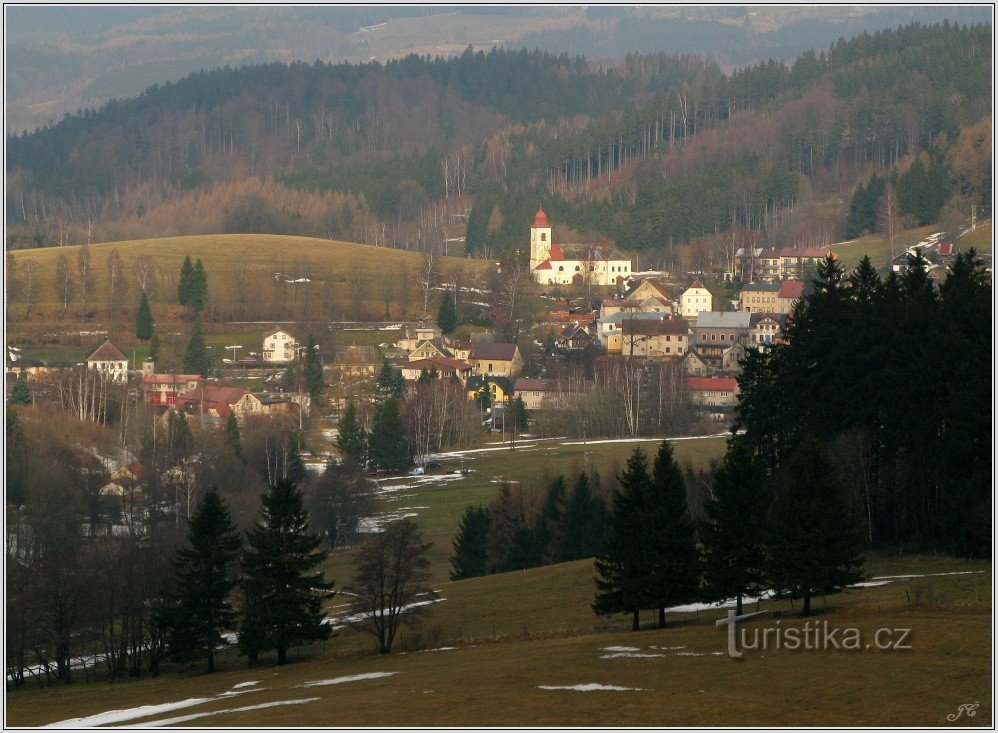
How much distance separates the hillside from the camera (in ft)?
415

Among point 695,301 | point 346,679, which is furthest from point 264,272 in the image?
point 346,679

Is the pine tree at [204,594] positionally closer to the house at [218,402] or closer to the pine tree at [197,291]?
the house at [218,402]

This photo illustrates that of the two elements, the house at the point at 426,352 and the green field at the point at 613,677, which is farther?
the house at the point at 426,352

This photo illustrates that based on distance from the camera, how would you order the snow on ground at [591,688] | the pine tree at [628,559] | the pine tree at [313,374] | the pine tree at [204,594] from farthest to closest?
1. the pine tree at [313,374]
2. the pine tree at [204,594]
3. the pine tree at [628,559]
4. the snow on ground at [591,688]

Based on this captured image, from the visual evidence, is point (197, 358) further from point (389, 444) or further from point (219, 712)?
point (219, 712)

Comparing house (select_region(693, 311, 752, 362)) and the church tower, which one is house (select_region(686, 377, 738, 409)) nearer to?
house (select_region(693, 311, 752, 362))

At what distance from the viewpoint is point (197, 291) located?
123 metres

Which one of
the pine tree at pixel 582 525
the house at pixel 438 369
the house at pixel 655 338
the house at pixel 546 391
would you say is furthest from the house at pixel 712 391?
the pine tree at pixel 582 525

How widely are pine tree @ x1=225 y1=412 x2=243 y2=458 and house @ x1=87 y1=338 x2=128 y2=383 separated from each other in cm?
2009

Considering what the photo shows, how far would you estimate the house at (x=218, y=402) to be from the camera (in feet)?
292

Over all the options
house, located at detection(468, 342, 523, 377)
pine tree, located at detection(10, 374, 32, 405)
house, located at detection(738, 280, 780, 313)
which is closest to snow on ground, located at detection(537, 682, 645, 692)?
pine tree, located at detection(10, 374, 32, 405)

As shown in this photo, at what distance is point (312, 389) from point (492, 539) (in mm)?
44810

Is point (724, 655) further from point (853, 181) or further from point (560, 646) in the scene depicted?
point (853, 181)

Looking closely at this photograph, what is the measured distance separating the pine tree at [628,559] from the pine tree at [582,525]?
13.2 meters
